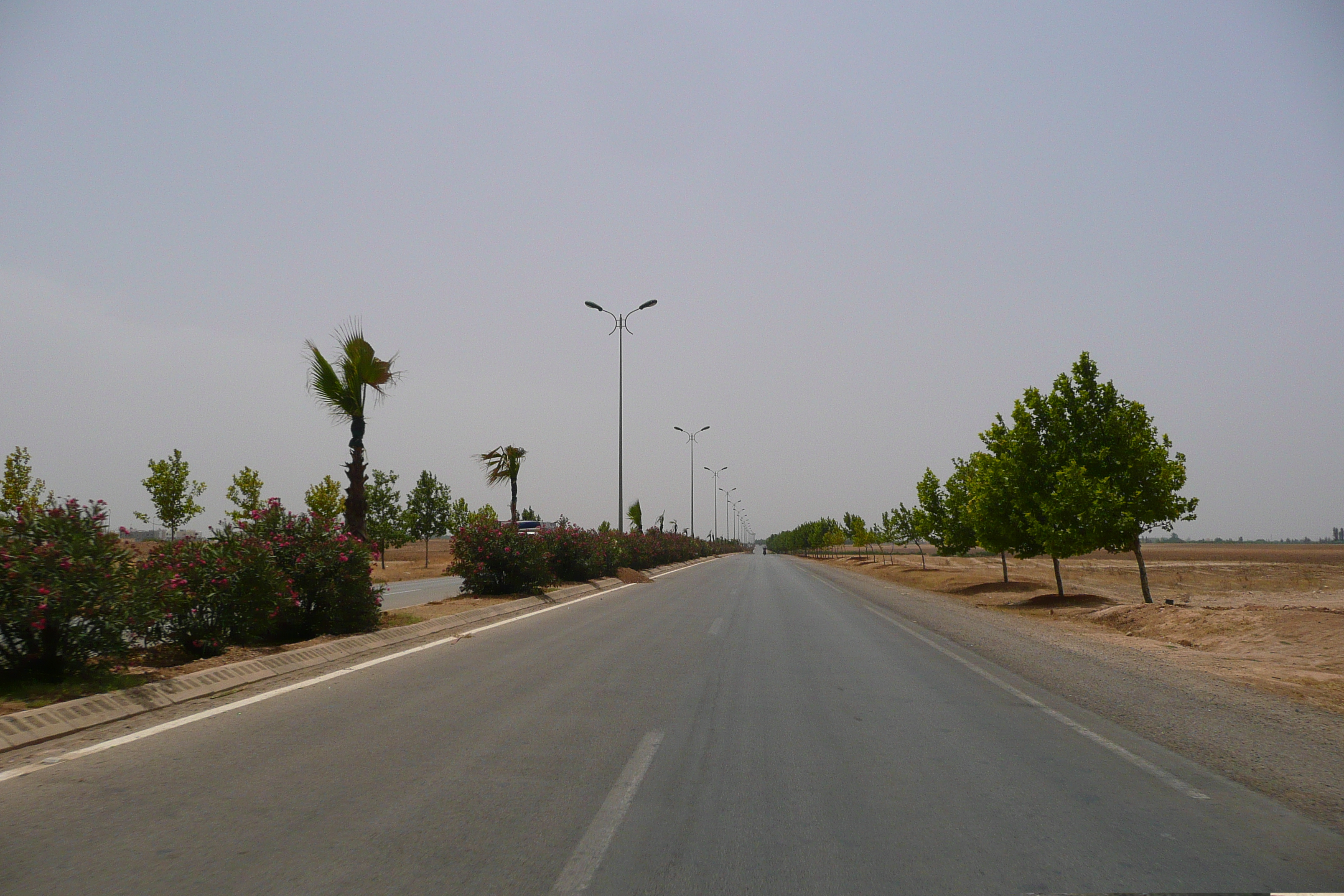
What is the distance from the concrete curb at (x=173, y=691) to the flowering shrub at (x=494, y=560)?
6552mm

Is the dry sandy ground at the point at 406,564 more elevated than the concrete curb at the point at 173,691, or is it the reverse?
the dry sandy ground at the point at 406,564

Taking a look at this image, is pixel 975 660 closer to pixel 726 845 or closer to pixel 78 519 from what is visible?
pixel 726 845

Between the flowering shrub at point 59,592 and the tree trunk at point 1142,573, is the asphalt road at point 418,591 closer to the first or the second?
the flowering shrub at point 59,592

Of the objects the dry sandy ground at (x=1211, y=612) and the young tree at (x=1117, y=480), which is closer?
the dry sandy ground at (x=1211, y=612)

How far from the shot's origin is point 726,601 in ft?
68.5

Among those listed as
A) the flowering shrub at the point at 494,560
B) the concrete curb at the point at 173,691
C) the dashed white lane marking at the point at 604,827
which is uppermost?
the flowering shrub at the point at 494,560

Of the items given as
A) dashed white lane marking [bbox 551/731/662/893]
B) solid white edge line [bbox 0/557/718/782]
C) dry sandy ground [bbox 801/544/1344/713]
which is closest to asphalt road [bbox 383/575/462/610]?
solid white edge line [bbox 0/557/718/782]

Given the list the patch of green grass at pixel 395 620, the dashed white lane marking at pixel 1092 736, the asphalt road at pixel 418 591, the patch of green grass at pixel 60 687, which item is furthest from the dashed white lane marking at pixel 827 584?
the patch of green grass at pixel 60 687

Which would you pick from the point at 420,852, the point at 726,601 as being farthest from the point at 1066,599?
the point at 420,852

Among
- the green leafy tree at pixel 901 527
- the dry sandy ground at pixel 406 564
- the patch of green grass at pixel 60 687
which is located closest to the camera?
the patch of green grass at pixel 60 687

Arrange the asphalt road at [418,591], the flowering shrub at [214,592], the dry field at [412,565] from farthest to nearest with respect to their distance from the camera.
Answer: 1. the dry field at [412,565]
2. the asphalt road at [418,591]
3. the flowering shrub at [214,592]

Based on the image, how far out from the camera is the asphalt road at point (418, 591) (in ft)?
59.9

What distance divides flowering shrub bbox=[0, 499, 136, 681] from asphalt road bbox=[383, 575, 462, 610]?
23.0 feet

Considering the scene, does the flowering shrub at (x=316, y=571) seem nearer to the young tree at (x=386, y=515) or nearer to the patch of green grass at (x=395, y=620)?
the patch of green grass at (x=395, y=620)
